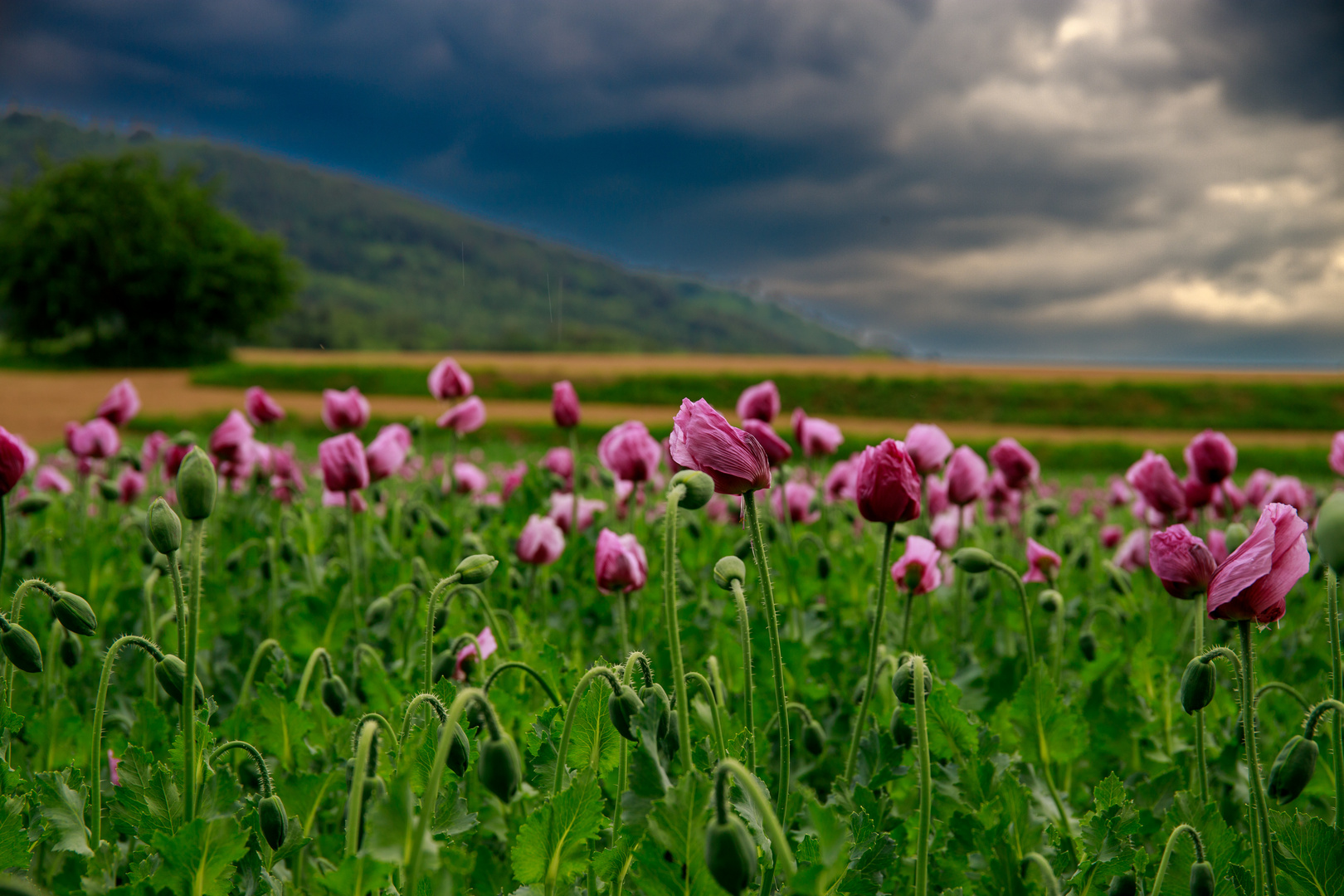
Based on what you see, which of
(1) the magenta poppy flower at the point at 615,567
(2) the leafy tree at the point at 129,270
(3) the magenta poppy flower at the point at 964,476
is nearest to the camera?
(1) the magenta poppy flower at the point at 615,567

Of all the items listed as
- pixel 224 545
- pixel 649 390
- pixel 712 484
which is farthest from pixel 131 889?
pixel 649 390

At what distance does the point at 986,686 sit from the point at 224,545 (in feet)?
10.0

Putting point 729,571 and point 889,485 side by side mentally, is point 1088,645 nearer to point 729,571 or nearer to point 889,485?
point 889,485

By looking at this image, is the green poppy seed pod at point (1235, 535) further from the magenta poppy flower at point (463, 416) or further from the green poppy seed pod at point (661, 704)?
the magenta poppy flower at point (463, 416)

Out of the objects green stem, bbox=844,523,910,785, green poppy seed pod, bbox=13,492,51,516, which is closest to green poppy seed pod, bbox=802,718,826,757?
green stem, bbox=844,523,910,785

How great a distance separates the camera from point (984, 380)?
32.8 metres

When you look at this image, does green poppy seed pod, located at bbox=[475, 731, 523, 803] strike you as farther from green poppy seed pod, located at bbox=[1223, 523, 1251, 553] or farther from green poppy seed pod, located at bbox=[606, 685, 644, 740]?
A: green poppy seed pod, located at bbox=[1223, 523, 1251, 553]

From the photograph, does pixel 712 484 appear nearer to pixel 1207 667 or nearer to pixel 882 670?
pixel 1207 667

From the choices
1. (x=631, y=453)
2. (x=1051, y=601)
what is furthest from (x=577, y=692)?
(x=631, y=453)

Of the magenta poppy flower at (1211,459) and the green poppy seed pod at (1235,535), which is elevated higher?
the magenta poppy flower at (1211,459)

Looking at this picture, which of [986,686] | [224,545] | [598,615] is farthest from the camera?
[224,545]

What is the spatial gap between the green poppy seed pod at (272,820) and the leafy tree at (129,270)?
46.5 meters

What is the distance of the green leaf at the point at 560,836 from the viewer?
113 cm

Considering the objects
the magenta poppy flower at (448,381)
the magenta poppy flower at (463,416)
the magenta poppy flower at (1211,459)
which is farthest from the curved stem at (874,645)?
the magenta poppy flower at (448,381)
